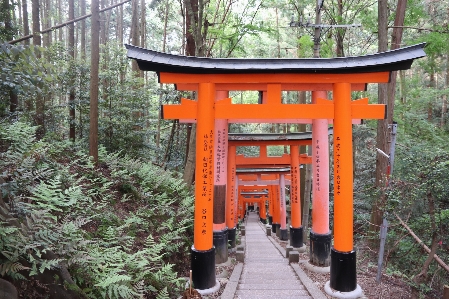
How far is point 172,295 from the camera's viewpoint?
5.07 m

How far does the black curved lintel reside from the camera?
5.52 metres

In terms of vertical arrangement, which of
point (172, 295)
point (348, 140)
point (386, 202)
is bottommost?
point (172, 295)

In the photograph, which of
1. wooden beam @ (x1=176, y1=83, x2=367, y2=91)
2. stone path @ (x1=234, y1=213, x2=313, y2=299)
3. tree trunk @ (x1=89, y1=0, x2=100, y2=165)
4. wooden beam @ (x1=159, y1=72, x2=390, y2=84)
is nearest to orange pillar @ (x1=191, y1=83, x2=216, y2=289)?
wooden beam @ (x1=159, y1=72, x2=390, y2=84)

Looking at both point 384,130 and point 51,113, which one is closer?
point 384,130

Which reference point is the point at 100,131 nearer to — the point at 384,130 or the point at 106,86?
the point at 106,86

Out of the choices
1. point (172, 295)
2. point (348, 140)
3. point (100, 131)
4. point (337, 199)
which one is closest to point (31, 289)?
point (172, 295)

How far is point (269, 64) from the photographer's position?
19.2 feet

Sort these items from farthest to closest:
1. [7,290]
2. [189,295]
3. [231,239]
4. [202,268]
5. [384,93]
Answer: [231,239], [384,93], [202,268], [189,295], [7,290]

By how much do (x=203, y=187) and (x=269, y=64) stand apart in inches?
107

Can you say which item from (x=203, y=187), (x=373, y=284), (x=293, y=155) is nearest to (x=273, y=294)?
(x=373, y=284)

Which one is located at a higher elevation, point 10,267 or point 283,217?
point 10,267

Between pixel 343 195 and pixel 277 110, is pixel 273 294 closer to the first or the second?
pixel 343 195

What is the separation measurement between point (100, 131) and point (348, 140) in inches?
356

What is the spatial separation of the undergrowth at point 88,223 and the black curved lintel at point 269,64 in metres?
2.60
